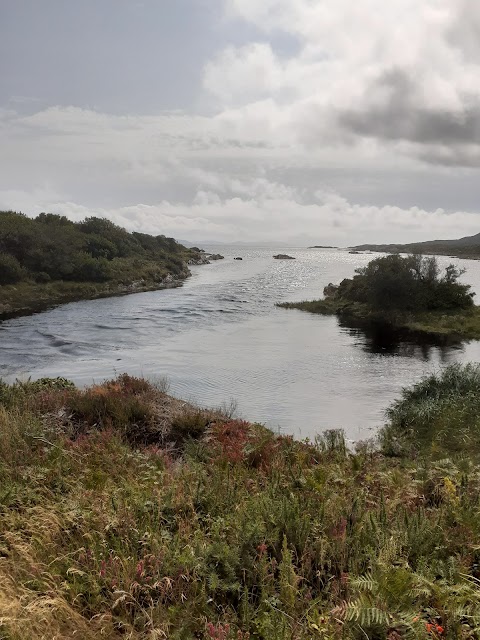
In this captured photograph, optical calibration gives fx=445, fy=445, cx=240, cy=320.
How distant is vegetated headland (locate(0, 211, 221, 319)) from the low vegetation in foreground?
34786 mm

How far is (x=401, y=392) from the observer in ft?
60.6

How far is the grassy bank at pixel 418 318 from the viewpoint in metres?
33.5

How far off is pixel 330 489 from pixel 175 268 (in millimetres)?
77716

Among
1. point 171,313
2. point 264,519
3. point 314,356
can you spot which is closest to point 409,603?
point 264,519

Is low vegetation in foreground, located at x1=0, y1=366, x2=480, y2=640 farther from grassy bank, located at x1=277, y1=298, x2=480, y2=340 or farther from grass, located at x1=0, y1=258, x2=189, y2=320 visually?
grass, located at x1=0, y1=258, x2=189, y2=320

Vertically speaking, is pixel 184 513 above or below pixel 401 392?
above

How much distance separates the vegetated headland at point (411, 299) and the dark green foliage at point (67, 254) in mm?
31744

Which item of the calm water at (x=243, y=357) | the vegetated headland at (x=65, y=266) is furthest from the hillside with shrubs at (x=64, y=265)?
the calm water at (x=243, y=357)

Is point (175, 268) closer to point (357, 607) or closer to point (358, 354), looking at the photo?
point (358, 354)

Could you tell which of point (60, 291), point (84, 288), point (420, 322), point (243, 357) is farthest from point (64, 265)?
point (420, 322)

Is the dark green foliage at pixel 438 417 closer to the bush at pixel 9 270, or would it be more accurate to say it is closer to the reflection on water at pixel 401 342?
the reflection on water at pixel 401 342

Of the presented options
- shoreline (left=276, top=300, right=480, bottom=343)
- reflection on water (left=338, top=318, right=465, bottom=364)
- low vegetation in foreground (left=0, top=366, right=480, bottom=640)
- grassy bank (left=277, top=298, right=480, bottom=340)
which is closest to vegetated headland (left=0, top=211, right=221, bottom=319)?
grassy bank (left=277, top=298, right=480, bottom=340)

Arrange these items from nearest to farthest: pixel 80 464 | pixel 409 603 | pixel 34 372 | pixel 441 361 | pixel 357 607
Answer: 1. pixel 357 607
2. pixel 409 603
3. pixel 80 464
4. pixel 34 372
5. pixel 441 361

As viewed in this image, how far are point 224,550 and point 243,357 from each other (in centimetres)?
1998
